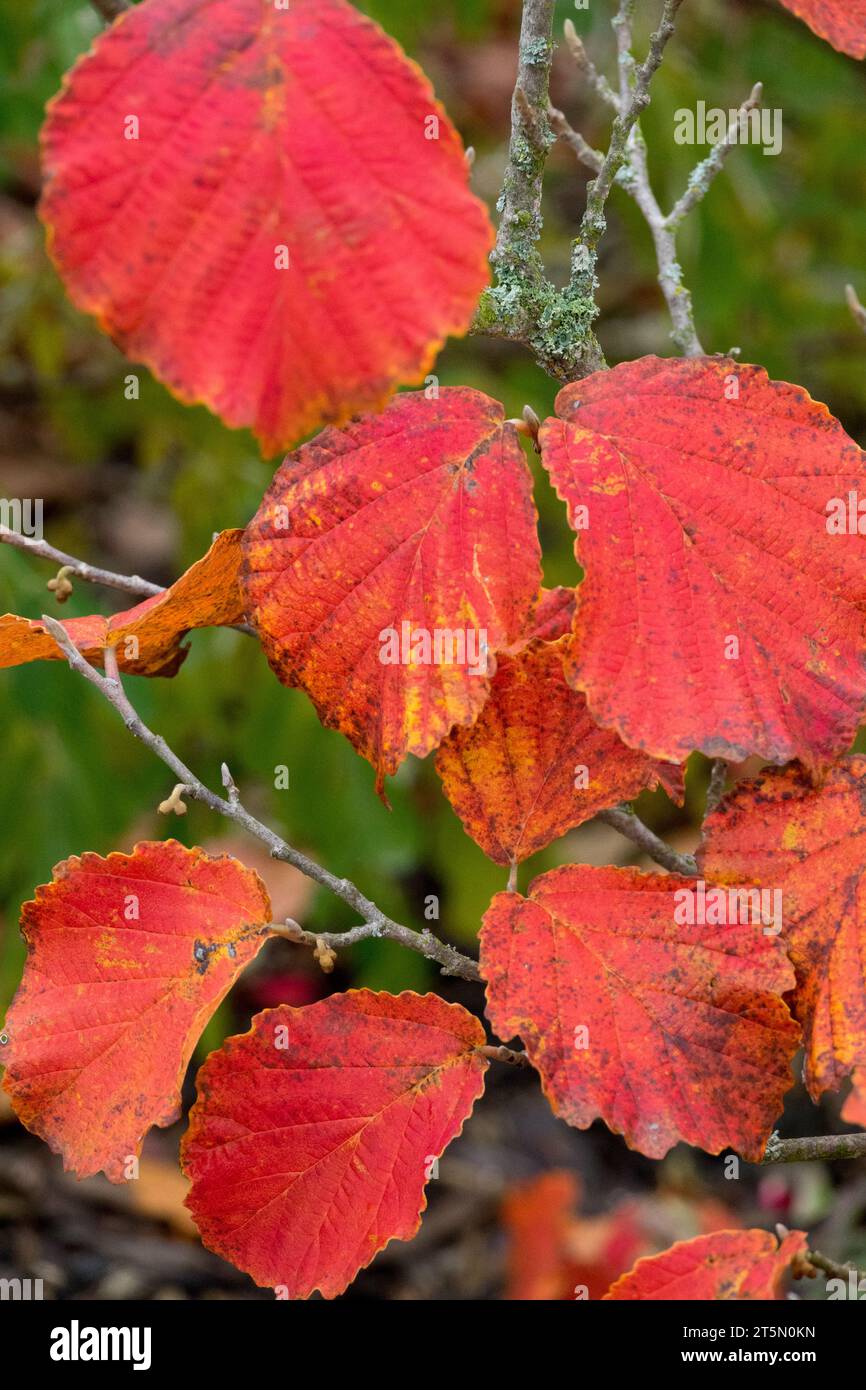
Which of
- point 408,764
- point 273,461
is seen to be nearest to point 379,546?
point 408,764

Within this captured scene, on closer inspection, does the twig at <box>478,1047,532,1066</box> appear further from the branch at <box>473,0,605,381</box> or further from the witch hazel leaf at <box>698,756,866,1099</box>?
the branch at <box>473,0,605,381</box>

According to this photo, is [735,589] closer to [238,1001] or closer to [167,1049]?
[167,1049]

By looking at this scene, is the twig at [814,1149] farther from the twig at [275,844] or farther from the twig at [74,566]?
the twig at [74,566]

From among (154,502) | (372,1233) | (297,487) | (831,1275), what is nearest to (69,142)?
(297,487)

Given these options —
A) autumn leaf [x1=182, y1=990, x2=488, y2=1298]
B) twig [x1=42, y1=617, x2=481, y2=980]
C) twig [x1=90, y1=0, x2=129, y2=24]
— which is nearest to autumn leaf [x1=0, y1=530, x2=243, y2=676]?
twig [x1=42, y1=617, x2=481, y2=980]

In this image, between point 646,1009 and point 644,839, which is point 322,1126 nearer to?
point 646,1009

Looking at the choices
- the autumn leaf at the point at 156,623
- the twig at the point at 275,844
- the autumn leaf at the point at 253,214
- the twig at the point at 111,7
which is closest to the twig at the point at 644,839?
the twig at the point at 275,844

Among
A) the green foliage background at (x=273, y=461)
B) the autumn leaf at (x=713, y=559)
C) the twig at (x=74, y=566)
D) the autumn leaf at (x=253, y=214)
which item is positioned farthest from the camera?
the green foliage background at (x=273, y=461)
